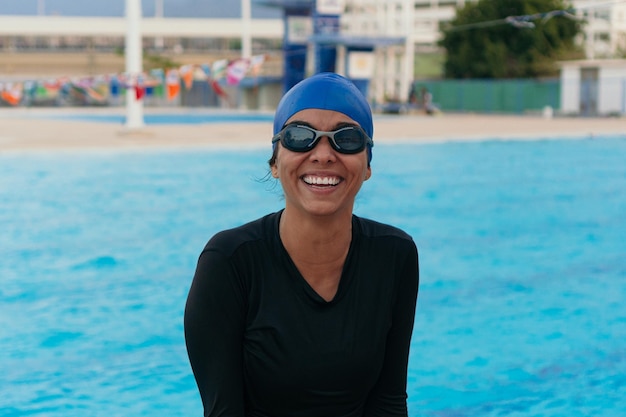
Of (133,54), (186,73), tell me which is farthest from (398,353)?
(133,54)

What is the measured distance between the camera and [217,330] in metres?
2.45

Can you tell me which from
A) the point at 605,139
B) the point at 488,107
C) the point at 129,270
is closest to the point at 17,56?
the point at 488,107

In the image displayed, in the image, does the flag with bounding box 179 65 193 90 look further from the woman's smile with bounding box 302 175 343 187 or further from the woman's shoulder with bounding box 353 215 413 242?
the woman's smile with bounding box 302 175 343 187

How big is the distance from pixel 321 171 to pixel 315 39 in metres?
42.0

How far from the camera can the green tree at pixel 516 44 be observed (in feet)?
186

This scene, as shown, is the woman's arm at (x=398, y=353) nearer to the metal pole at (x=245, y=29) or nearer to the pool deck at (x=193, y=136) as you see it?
the pool deck at (x=193, y=136)

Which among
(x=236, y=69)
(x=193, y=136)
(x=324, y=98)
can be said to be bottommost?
(x=193, y=136)

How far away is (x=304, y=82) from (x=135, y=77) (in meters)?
23.1

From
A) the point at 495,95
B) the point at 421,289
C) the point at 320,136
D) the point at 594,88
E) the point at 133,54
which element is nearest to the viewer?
the point at 320,136

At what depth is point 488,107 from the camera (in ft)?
167

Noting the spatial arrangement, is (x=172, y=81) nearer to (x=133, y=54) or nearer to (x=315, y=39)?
(x=133, y=54)

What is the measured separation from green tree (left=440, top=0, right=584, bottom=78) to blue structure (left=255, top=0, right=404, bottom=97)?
12481 mm

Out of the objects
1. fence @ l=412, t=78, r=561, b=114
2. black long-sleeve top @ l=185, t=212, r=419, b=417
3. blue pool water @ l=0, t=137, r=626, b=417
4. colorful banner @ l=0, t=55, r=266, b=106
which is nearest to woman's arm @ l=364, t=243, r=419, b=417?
black long-sleeve top @ l=185, t=212, r=419, b=417

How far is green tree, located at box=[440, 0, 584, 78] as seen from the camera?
186 ft
